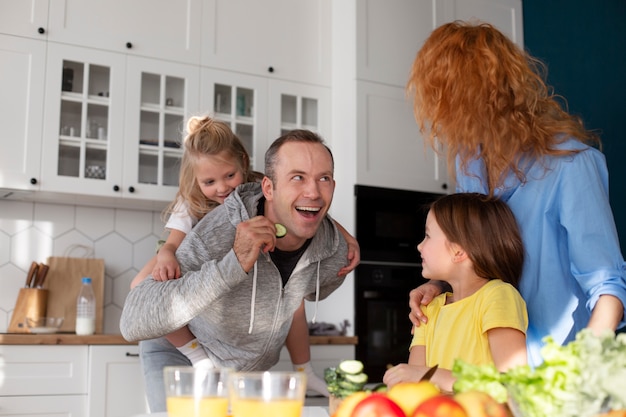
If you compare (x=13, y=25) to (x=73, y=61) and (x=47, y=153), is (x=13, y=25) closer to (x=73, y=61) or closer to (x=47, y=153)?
(x=73, y=61)

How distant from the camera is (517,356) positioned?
1514 millimetres

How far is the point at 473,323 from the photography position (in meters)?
1.63

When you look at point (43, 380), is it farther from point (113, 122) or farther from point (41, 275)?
point (113, 122)

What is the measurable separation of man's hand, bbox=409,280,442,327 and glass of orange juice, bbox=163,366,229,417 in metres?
0.97

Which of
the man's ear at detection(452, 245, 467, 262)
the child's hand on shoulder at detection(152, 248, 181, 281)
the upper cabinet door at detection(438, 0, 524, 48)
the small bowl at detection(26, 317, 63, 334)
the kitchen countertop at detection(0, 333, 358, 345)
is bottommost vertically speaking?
the kitchen countertop at detection(0, 333, 358, 345)

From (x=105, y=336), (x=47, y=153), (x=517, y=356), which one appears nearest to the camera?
(x=517, y=356)

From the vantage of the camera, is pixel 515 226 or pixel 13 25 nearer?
pixel 515 226

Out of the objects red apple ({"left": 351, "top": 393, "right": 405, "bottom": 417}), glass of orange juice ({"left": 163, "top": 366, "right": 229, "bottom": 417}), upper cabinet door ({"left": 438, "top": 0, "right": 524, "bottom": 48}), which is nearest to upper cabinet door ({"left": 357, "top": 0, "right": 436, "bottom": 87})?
upper cabinet door ({"left": 438, "top": 0, "right": 524, "bottom": 48})

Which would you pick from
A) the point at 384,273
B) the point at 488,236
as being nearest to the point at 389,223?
the point at 384,273

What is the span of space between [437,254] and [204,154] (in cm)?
114

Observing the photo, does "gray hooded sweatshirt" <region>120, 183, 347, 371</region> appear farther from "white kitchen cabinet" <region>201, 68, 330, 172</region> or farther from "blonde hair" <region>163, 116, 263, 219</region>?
"white kitchen cabinet" <region>201, 68, 330, 172</region>

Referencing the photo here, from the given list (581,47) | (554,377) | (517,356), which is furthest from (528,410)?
(581,47)

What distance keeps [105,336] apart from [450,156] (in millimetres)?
1848

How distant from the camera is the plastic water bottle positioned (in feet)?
10.9
